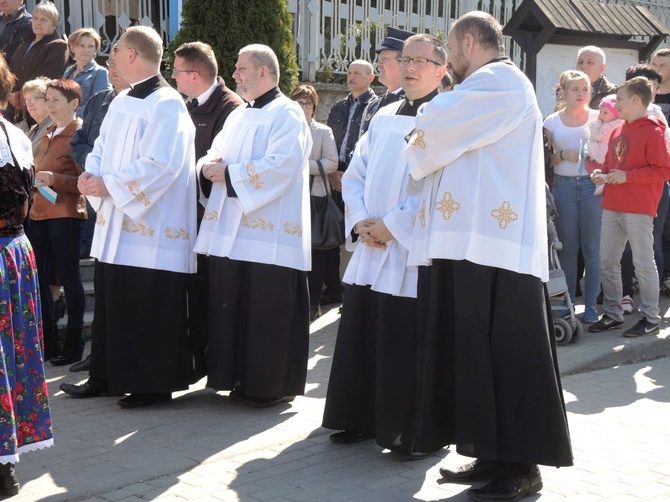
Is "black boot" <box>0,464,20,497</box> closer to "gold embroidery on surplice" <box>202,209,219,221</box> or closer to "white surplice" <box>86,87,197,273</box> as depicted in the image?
"white surplice" <box>86,87,197,273</box>

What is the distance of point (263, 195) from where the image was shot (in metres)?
6.20

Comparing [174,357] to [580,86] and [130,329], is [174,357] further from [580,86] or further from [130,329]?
[580,86]

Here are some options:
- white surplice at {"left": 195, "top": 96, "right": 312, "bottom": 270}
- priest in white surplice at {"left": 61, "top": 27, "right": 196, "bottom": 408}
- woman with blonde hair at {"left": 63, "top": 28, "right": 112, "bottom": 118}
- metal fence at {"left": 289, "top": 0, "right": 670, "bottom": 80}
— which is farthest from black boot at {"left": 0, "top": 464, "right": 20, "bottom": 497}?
metal fence at {"left": 289, "top": 0, "right": 670, "bottom": 80}

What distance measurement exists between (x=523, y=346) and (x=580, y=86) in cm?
467

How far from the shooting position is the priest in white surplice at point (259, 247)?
20.5 feet

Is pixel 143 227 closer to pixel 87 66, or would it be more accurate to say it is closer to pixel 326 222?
pixel 326 222

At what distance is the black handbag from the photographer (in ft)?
29.0

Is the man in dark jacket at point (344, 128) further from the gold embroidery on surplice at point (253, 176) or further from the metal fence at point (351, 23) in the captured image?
the gold embroidery on surplice at point (253, 176)

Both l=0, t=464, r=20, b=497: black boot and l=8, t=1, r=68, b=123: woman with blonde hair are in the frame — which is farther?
l=8, t=1, r=68, b=123: woman with blonde hair

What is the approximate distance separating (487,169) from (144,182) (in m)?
2.41

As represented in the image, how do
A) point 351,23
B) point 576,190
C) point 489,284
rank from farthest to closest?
point 351,23 → point 576,190 → point 489,284

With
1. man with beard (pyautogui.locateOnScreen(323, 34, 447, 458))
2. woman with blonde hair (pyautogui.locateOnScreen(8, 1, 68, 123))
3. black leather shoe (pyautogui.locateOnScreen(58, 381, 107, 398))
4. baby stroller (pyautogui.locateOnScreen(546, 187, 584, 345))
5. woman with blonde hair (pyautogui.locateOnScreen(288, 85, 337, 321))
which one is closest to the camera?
man with beard (pyautogui.locateOnScreen(323, 34, 447, 458))

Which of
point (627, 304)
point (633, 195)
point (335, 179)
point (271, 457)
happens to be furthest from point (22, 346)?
point (627, 304)

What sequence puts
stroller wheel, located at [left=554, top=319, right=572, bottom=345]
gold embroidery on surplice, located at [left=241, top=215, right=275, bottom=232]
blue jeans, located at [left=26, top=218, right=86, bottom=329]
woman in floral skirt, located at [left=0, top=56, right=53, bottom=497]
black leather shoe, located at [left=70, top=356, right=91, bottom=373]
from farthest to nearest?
stroller wheel, located at [left=554, top=319, right=572, bottom=345] → blue jeans, located at [left=26, top=218, right=86, bottom=329] → black leather shoe, located at [left=70, top=356, right=91, bottom=373] → gold embroidery on surplice, located at [left=241, top=215, right=275, bottom=232] → woman in floral skirt, located at [left=0, top=56, right=53, bottom=497]
